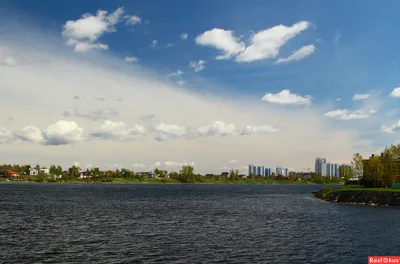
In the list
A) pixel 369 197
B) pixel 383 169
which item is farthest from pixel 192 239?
pixel 383 169

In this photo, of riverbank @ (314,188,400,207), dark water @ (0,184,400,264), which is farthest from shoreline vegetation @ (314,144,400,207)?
dark water @ (0,184,400,264)

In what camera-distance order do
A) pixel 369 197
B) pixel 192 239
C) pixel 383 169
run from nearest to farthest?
pixel 192 239, pixel 369 197, pixel 383 169

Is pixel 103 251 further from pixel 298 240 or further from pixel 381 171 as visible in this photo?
pixel 381 171

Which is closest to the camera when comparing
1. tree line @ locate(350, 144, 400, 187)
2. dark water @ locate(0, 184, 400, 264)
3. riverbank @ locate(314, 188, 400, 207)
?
dark water @ locate(0, 184, 400, 264)

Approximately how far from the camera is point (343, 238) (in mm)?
54812

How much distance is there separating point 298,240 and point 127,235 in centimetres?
2632

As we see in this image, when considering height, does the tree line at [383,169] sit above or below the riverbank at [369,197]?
above

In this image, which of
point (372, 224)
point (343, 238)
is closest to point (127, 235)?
point (343, 238)

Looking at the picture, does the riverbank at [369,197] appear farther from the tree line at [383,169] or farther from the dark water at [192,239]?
the dark water at [192,239]

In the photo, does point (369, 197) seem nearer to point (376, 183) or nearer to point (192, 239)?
point (376, 183)

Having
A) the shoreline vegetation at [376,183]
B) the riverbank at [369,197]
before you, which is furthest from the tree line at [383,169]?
the riverbank at [369,197]

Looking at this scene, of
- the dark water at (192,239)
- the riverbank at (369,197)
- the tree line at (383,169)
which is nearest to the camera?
the dark water at (192,239)

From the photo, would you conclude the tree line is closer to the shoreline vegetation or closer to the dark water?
the shoreline vegetation

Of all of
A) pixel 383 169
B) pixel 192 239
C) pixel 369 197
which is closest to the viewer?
pixel 192 239
